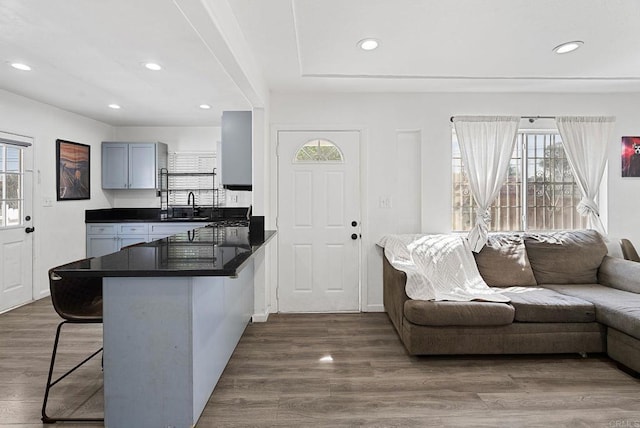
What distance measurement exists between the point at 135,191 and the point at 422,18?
16.8 ft

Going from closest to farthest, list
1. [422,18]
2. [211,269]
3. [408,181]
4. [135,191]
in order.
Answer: [211,269] < [422,18] < [408,181] < [135,191]

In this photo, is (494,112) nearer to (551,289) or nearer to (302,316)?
(551,289)

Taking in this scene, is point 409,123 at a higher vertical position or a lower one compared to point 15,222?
higher

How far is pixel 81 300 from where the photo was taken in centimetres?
217

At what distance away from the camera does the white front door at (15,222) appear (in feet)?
13.3

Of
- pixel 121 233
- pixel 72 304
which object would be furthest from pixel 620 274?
pixel 121 233

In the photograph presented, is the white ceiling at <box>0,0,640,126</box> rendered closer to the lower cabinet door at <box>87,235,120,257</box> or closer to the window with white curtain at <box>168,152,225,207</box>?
the window with white curtain at <box>168,152,225,207</box>

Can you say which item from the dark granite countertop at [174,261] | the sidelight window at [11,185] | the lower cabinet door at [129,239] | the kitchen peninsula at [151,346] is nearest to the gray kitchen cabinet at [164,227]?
the lower cabinet door at [129,239]

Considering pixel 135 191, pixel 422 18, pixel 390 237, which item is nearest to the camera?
pixel 422 18

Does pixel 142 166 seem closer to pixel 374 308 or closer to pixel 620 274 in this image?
pixel 374 308

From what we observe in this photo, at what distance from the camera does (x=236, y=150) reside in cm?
389

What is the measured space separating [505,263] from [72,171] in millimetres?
5555

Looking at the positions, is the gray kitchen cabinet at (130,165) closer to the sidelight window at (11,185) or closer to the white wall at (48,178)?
the white wall at (48,178)

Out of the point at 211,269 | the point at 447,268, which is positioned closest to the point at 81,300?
the point at 211,269
